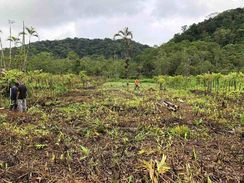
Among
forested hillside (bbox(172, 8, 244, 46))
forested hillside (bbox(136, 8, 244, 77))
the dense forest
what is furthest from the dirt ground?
forested hillside (bbox(172, 8, 244, 46))

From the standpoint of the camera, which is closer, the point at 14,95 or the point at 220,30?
the point at 14,95

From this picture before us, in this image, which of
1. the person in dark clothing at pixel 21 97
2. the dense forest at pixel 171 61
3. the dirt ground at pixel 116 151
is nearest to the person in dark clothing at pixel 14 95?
the person in dark clothing at pixel 21 97

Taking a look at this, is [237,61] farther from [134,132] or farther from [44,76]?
[134,132]

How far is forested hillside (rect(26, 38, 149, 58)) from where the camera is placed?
106m

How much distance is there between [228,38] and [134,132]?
7827 cm

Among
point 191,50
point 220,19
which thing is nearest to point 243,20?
point 220,19

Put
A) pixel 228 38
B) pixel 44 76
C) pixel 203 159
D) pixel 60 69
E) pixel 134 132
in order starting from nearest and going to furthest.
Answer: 1. pixel 203 159
2. pixel 134 132
3. pixel 44 76
4. pixel 60 69
5. pixel 228 38

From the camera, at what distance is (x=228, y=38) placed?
3359 inches

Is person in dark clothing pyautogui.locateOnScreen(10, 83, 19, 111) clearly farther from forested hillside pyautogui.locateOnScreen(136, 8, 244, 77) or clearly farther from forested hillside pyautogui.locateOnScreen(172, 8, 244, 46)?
forested hillside pyautogui.locateOnScreen(172, 8, 244, 46)

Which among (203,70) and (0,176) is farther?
(203,70)

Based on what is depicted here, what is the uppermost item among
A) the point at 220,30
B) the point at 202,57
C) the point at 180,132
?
the point at 220,30

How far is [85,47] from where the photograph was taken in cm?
11369

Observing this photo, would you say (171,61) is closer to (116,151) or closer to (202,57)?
(202,57)

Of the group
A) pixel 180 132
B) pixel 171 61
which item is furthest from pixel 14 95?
pixel 171 61
